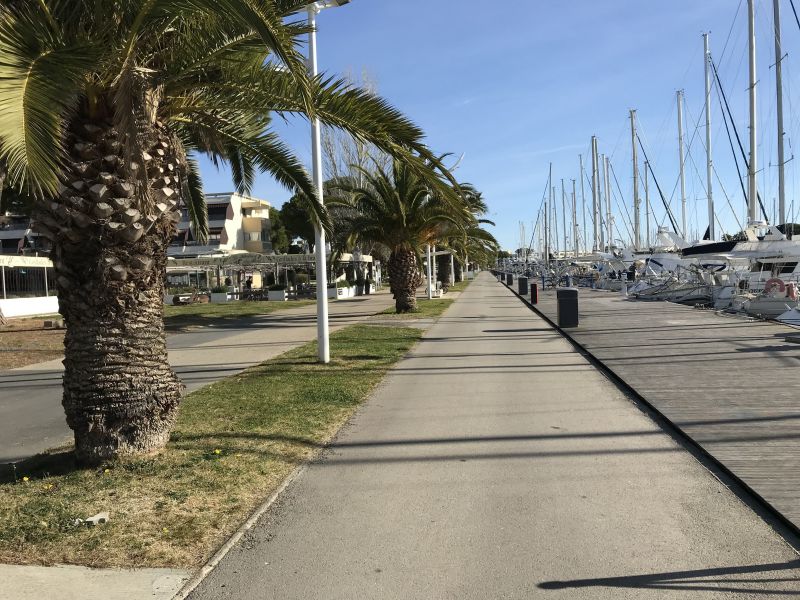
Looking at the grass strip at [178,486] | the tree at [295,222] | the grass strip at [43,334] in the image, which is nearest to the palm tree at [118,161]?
the grass strip at [178,486]

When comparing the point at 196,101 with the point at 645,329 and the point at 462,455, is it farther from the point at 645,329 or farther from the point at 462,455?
the point at 645,329

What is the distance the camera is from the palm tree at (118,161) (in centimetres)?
508

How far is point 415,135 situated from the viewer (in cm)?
747

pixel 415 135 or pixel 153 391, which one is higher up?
pixel 415 135

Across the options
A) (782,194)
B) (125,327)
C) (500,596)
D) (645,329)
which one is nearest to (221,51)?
(125,327)

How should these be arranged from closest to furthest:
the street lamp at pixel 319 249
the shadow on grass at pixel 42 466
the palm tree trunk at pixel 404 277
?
the shadow on grass at pixel 42 466
the street lamp at pixel 319 249
the palm tree trunk at pixel 404 277

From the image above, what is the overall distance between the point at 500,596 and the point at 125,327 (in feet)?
13.1

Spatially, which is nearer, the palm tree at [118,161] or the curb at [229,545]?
the curb at [229,545]

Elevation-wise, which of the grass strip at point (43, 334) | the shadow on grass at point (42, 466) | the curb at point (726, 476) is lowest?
the curb at point (726, 476)

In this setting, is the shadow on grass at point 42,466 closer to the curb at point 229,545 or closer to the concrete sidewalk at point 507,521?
the curb at point 229,545

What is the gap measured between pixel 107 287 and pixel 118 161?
1.09m

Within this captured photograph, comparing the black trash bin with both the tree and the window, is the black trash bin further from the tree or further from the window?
the window

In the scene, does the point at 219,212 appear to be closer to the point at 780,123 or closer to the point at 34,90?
the point at 780,123

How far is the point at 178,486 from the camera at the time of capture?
218 inches
